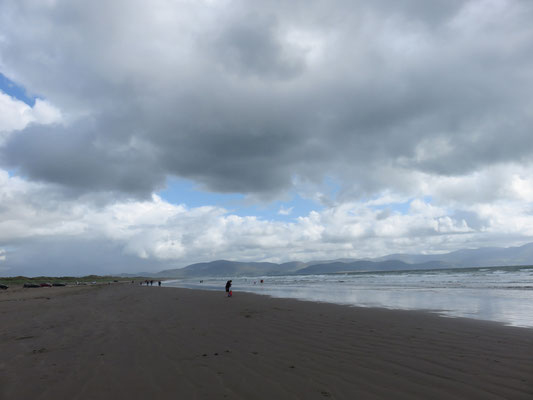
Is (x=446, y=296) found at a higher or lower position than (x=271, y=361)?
lower

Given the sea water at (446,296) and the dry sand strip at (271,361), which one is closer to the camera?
the dry sand strip at (271,361)

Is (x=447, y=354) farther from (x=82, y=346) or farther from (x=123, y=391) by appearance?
(x=82, y=346)

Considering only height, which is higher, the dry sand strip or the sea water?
the dry sand strip

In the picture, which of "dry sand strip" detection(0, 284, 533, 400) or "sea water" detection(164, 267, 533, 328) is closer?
"dry sand strip" detection(0, 284, 533, 400)

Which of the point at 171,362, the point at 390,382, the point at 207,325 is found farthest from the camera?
the point at 207,325

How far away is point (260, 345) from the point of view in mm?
8656

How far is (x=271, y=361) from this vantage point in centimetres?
707

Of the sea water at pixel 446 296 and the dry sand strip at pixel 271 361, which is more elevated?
the dry sand strip at pixel 271 361

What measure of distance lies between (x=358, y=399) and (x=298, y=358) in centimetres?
258

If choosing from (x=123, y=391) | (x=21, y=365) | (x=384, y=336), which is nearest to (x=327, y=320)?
(x=384, y=336)

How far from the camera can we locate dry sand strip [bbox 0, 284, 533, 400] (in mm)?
5344

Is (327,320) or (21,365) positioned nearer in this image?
(21,365)

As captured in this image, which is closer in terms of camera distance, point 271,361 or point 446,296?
point 271,361

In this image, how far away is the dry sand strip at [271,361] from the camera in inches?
210
